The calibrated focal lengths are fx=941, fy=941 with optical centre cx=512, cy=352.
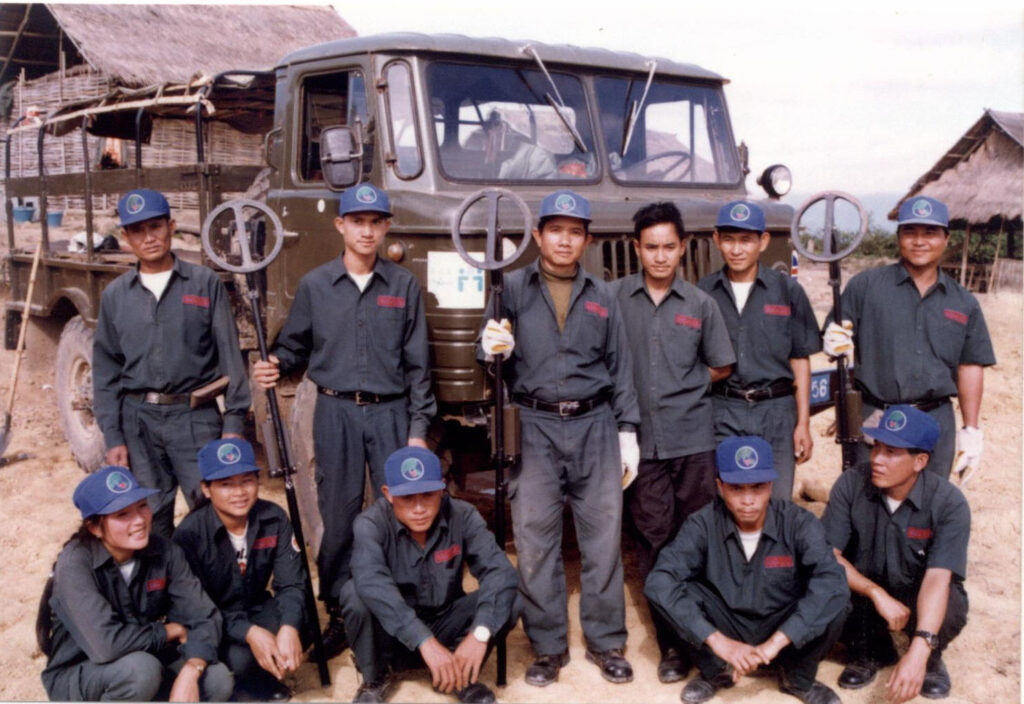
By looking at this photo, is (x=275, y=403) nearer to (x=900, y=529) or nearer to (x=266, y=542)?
(x=266, y=542)

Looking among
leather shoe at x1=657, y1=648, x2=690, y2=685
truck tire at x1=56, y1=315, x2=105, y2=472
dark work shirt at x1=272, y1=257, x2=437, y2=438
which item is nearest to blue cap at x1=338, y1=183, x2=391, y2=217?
dark work shirt at x1=272, y1=257, x2=437, y2=438

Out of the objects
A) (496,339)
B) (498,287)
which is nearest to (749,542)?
(496,339)

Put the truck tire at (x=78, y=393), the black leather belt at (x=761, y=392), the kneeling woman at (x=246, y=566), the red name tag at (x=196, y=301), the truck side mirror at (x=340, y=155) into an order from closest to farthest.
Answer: the kneeling woman at (x=246, y=566) → the red name tag at (x=196, y=301) → the black leather belt at (x=761, y=392) → the truck side mirror at (x=340, y=155) → the truck tire at (x=78, y=393)

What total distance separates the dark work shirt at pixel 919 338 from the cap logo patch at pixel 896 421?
29 cm

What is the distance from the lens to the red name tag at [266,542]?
3.69 metres

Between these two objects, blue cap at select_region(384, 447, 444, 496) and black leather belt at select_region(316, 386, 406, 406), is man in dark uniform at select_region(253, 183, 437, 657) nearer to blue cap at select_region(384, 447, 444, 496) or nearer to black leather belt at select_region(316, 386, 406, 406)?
black leather belt at select_region(316, 386, 406, 406)

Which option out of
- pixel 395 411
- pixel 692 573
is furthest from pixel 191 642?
pixel 692 573

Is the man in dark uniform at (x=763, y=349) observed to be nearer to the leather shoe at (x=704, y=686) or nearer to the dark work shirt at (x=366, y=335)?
the leather shoe at (x=704, y=686)

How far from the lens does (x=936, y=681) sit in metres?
3.72

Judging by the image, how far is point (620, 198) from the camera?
477 centimetres

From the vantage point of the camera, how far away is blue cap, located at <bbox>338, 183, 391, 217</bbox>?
12.5 feet

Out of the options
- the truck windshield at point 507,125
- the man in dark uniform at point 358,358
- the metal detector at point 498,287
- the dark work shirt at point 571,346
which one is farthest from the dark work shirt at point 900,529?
the truck windshield at point 507,125

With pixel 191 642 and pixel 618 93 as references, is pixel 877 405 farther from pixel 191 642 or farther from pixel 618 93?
pixel 191 642

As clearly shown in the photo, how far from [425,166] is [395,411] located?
1219 mm
